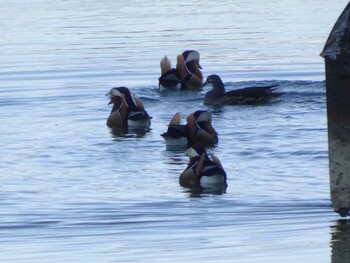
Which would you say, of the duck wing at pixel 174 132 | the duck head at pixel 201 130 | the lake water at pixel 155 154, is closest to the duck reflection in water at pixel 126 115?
the lake water at pixel 155 154

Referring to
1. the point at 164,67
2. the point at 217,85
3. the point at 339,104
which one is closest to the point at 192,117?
the point at 217,85

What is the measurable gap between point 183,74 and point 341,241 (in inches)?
461

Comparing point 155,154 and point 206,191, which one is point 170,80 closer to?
point 155,154

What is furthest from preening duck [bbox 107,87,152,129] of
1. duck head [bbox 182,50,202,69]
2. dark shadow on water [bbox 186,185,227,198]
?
dark shadow on water [bbox 186,185,227,198]

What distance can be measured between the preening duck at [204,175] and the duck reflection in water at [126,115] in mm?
4011

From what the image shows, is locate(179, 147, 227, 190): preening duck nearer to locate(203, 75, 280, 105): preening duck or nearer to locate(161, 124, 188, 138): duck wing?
locate(161, 124, 188, 138): duck wing

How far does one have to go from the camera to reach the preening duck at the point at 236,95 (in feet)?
64.4

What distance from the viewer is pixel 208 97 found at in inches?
799

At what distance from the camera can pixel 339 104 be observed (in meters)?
9.95

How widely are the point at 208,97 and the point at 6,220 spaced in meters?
8.82

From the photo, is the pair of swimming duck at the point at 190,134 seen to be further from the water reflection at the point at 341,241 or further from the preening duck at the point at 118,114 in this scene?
the water reflection at the point at 341,241

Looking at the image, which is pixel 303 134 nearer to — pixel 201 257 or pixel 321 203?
pixel 321 203

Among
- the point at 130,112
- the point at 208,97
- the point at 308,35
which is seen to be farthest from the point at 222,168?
the point at 308,35

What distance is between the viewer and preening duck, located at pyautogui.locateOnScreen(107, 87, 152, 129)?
59.4 ft
